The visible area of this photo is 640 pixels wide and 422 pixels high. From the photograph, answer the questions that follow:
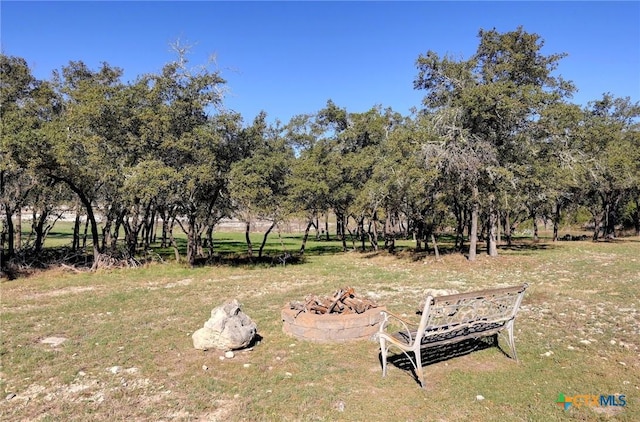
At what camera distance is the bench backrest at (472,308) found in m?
5.28

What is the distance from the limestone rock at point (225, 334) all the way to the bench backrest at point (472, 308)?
2.97 metres

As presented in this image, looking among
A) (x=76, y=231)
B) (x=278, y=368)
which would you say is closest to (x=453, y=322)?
(x=278, y=368)

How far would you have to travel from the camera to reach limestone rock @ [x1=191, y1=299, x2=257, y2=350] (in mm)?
6625

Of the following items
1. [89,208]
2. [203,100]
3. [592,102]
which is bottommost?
[89,208]

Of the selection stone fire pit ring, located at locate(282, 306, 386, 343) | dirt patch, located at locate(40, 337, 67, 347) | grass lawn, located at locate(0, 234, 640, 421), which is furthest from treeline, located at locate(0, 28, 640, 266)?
stone fire pit ring, located at locate(282, 306, 386, 343)

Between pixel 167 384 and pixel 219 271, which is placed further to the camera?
pixel 219 271

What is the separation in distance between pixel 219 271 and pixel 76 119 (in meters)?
7.98

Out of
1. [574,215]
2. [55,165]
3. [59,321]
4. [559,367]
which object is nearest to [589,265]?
[559,367]

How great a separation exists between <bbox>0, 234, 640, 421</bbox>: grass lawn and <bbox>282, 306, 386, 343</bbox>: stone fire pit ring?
204 millimetres

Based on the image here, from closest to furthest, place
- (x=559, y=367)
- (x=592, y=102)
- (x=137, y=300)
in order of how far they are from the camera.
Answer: (x=559, y=367) → (x=137, y=300) → (x=592, y=102)

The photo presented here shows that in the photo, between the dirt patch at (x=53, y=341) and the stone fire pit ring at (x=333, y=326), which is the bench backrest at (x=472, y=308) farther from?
the dirt patch at (x=53, y=341)

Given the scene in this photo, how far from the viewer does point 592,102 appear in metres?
30.0

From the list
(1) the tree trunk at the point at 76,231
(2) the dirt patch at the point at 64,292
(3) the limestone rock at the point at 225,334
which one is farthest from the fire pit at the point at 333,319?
(1) the tree trunk at the point at 76,231

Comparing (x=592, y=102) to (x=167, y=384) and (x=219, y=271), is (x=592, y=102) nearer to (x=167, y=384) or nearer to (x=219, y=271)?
(x=219, y=271)
